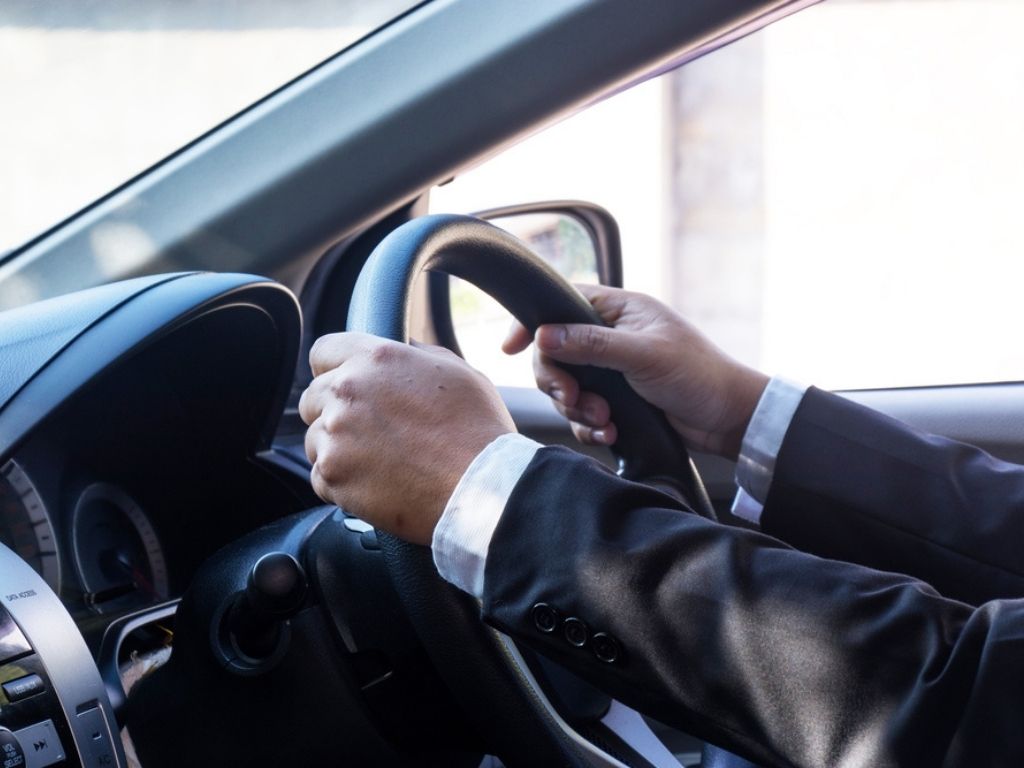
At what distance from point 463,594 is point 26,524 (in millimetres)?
442

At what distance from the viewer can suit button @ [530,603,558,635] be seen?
76 centimetres

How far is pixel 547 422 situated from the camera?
1770 mm

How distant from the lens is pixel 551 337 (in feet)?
3.59

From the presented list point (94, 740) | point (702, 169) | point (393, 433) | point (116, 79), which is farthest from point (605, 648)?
point (702, 169)

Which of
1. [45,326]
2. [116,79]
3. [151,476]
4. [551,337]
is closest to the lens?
[45,326]

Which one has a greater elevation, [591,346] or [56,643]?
[591,346]

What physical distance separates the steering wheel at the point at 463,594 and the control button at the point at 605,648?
0.06 meters

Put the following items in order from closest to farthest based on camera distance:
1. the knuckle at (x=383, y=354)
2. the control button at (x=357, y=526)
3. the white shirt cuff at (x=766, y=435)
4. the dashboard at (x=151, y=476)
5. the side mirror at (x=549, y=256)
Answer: the knuckle at (x=383, y=354), the control button at (x=357, y=526), the dashboard at (x=151, y=476), the white shirt cuff at (x=766, y=435), the side mirror at (x=549, y=256)

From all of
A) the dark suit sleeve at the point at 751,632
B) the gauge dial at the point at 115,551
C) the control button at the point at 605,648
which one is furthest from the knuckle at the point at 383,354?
the gauge dial at the point at 115,551

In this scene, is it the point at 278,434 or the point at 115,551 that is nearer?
the point at 115,551

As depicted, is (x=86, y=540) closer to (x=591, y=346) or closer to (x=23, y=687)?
(x=23, y=687)

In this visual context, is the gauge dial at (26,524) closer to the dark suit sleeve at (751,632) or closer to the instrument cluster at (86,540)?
the instrument cluster at (86,540)

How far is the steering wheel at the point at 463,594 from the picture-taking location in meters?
0.79

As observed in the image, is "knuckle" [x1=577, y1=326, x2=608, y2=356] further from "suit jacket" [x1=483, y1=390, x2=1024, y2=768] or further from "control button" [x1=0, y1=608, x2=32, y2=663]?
"control button" [x1=0, y1=608, x2=32, y2=663]
